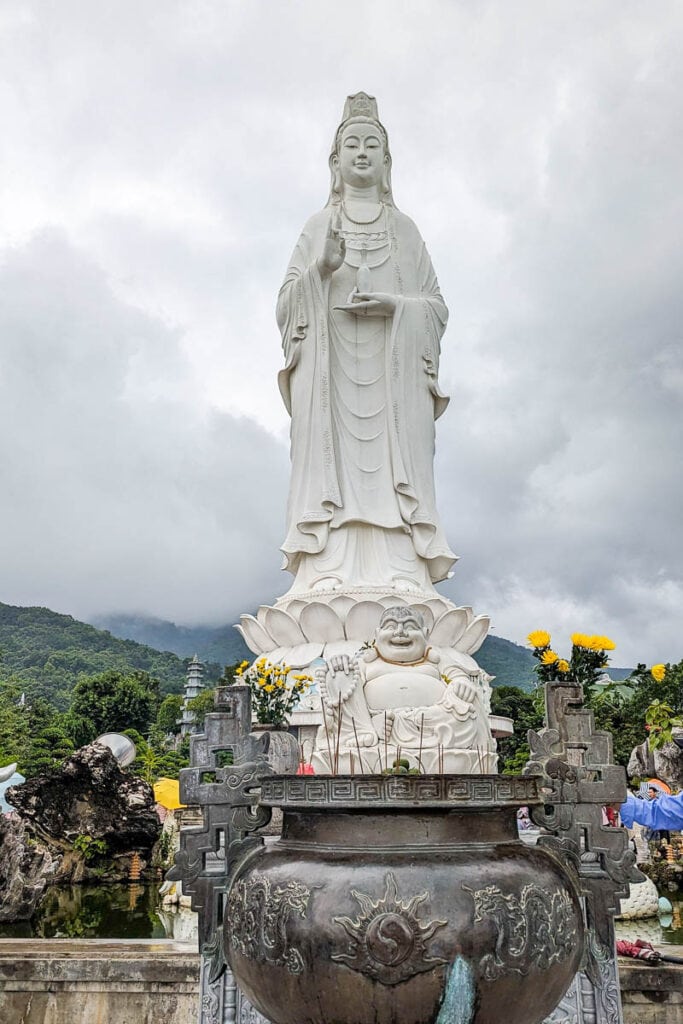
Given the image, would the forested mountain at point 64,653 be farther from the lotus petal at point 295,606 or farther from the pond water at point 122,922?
the pond water at point 122,922

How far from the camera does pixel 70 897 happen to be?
6836 millimetres

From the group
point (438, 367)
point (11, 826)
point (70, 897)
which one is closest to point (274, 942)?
point (11, 826)

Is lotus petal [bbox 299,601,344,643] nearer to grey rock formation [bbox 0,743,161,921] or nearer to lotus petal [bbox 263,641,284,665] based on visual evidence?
lotus petal [bbox 263,641,284,665]

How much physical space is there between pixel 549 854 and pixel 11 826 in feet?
15.6

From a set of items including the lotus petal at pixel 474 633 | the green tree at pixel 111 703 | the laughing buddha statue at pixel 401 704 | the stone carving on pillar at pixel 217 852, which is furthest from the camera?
the green tree at pixel 111 703

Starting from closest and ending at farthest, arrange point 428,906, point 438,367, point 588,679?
point 428,906, point 588,679, point 438,367

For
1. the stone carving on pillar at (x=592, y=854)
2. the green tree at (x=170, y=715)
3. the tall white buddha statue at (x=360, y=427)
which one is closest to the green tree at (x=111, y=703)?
the green tree at (x=170, y=715)

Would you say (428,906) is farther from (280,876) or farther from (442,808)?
(280,876)

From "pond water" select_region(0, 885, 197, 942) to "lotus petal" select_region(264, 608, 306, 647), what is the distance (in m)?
2.43

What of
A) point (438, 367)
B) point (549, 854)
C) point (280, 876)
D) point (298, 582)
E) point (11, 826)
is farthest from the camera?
point (438, 367)

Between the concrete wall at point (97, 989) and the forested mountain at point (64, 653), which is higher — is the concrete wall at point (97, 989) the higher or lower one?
the lower one

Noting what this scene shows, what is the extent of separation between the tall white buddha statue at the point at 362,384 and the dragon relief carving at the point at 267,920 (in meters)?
6.13

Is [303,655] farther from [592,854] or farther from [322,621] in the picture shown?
[592,854]

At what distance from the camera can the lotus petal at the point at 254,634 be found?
8586 mm
